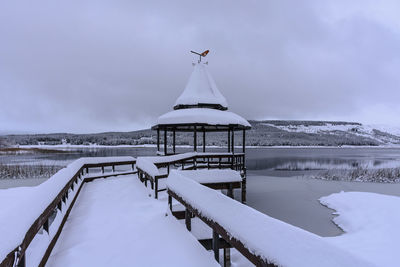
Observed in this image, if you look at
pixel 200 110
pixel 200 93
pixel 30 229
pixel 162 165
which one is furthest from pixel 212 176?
pixel 200 93

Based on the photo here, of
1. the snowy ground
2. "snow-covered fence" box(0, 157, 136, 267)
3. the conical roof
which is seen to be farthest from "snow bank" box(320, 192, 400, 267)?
the conical roof

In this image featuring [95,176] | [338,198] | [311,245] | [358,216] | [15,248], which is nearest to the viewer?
[311,245]

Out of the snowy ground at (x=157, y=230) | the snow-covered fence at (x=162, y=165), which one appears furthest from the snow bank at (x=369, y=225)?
the snow-covered fence at (x=162, y=165)

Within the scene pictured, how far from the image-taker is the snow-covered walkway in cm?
350

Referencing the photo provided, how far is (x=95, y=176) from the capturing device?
37.6 feet

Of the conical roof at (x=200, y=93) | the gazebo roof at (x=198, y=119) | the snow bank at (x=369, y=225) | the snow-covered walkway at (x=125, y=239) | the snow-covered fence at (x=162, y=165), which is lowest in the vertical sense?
the snow bank at (x=369, y=225)

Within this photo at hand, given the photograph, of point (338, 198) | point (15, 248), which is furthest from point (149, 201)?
point (338, 198)

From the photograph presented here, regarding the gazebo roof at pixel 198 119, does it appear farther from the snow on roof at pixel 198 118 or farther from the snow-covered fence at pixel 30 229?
the snow-covered fence at pixel 30 229

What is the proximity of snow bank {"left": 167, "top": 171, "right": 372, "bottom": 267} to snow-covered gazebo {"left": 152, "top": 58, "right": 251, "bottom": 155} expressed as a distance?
30.4 feet

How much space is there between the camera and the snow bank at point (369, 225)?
5693mm

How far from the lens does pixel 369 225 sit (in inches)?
320

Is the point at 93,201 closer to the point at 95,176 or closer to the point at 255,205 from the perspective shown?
the point at 95,176

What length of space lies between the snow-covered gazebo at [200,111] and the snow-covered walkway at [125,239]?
654 centimetres

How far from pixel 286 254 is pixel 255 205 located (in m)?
10.7
